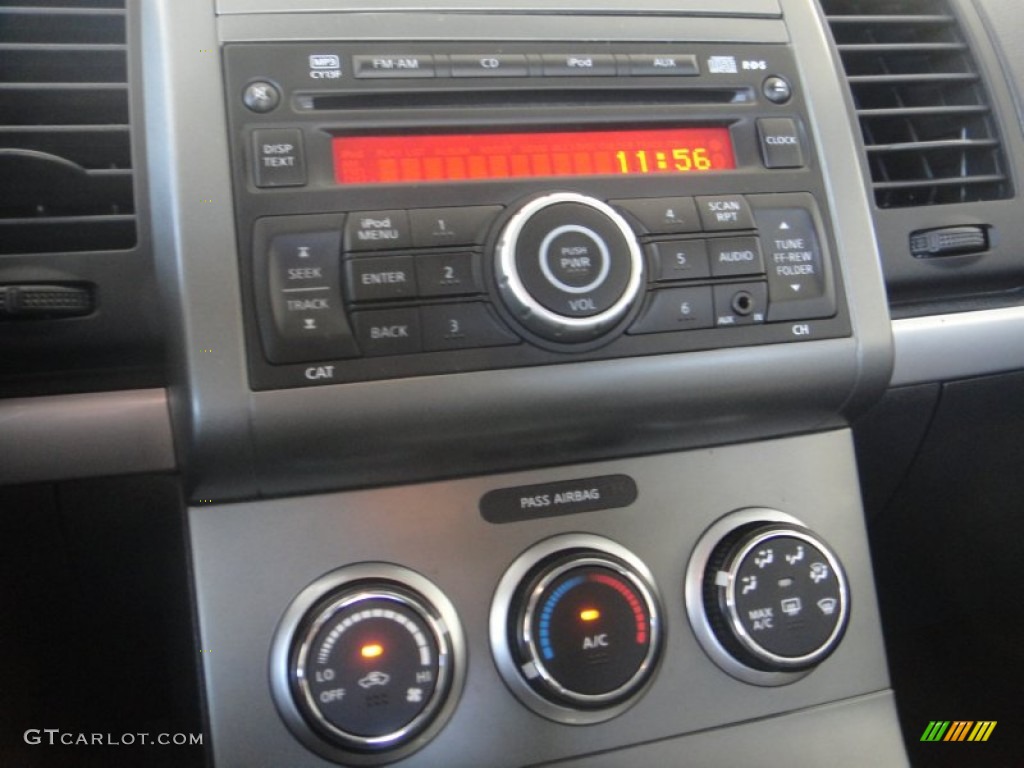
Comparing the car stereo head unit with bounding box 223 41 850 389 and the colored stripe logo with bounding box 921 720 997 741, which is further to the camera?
the colored stripe logo with bounding box 921 720 997 741

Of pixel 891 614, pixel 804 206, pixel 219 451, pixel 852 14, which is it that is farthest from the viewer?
pixel 891 614

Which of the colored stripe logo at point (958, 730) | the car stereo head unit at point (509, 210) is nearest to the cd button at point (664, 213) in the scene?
the car stereo head unit at point (509, 210)

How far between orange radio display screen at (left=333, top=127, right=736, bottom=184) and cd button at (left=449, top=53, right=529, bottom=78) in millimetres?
41

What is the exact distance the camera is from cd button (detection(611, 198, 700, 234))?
593 mm

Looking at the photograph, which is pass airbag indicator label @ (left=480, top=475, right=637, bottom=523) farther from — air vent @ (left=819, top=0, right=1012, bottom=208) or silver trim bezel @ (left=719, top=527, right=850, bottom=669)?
air vent @ (left=819, top=0, right=1012, bottom=208)

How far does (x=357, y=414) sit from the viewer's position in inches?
21.4

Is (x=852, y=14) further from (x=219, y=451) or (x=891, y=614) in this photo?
(x=219, y=451)

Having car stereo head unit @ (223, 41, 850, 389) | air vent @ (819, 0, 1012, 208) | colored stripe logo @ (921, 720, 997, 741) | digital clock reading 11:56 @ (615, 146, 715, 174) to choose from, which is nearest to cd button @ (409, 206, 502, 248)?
car stereo head unit @ (223, 41, 850, 389)

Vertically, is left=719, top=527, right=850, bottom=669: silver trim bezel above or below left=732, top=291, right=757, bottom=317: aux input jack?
below

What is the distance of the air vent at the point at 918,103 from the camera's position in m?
0.83

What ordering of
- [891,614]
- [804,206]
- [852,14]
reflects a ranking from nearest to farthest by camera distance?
[804,206], [852,14], [891,614]

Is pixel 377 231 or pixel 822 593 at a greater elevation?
pixel 377 231

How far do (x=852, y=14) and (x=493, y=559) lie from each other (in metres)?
0.68

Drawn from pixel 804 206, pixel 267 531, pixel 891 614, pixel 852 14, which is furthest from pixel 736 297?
pixel 891 614
